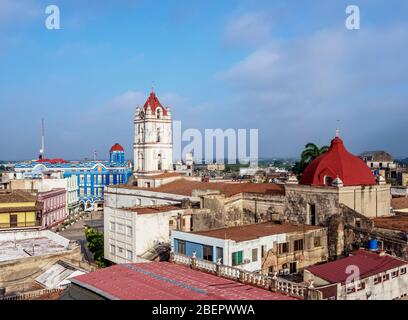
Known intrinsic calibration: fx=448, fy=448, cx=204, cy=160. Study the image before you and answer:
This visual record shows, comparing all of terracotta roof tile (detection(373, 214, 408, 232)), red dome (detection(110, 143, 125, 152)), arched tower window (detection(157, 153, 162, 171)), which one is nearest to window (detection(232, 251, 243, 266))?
terracotta roof tile (detection(373, 214, 408, 232))

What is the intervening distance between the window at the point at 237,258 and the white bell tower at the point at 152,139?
102 feet

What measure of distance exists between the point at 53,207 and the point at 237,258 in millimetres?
40216

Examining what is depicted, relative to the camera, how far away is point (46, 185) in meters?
59.8

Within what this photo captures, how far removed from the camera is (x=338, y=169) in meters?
27.1

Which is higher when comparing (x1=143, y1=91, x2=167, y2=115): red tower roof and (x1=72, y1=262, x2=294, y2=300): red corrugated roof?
(x1=143, y1=91, x2=167, y2=115): red tower roof

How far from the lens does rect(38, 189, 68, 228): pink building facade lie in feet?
168

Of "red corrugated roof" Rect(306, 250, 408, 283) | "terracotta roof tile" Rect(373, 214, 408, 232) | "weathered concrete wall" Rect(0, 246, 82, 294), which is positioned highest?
"terracotta roof tile" Rect(373, 214, 408, 232)

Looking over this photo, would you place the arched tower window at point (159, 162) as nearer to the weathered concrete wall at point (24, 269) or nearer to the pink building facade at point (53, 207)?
the pink building facade at point (53, 207)

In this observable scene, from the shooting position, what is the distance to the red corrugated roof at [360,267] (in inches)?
644

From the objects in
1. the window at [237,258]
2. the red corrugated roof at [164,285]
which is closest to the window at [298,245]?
the window at [237,258]

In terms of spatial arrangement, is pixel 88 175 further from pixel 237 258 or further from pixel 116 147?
pixel 237 258

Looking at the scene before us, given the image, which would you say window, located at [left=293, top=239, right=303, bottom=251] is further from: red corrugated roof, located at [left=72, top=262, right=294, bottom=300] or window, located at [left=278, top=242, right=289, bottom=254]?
red corrugated roof, located at [left=72, top=262, right=294, bottom=300]

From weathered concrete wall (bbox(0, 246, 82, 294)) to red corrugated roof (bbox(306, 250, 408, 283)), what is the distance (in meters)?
12.0
